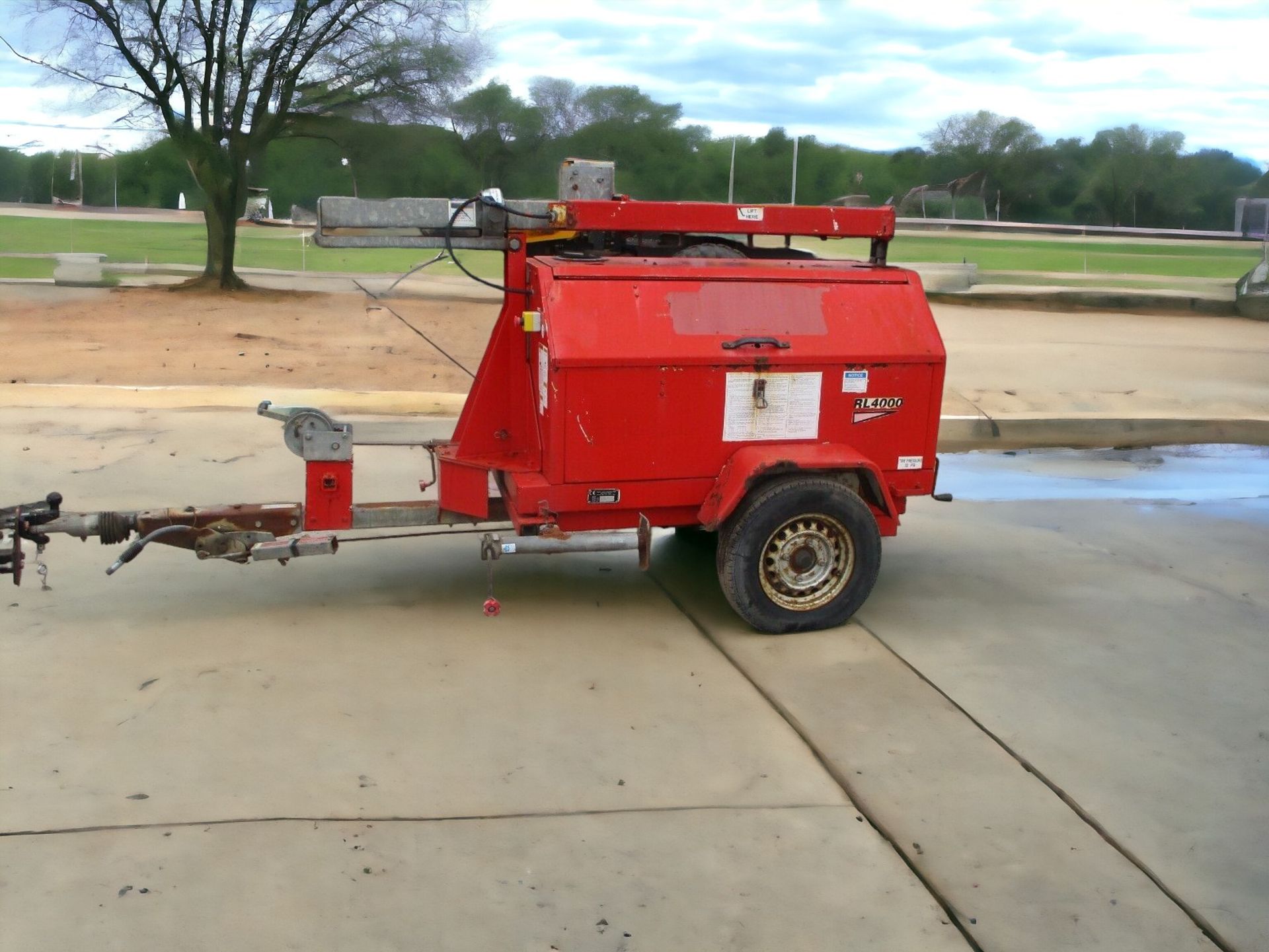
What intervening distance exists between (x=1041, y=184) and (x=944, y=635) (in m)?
17.2

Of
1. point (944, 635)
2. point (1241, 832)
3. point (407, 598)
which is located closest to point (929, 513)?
point (944, 635)

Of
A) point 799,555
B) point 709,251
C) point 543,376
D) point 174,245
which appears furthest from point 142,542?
point 174,245

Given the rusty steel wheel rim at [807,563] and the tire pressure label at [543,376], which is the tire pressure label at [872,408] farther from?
the tire pressure label at [543,376]

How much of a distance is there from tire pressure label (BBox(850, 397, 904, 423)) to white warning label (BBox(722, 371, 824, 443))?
203 mm

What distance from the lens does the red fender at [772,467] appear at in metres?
5.61

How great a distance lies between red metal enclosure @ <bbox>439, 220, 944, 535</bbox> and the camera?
18.2 ft

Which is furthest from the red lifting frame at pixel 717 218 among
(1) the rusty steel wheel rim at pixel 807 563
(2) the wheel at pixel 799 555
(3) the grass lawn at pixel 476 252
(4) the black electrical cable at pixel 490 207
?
(3) the grass lawn at pixel 476 252

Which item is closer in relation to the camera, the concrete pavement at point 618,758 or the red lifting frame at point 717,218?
the concrete pavement at point 618,758

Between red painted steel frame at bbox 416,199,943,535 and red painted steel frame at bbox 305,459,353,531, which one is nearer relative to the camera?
red painted steel frame at bbox 416,199,943,535

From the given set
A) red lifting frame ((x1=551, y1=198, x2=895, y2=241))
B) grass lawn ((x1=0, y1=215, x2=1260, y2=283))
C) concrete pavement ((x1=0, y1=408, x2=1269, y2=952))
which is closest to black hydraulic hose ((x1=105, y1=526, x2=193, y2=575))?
concrete pavement ((x1=0, y1=408, x2=1269, y2=952))

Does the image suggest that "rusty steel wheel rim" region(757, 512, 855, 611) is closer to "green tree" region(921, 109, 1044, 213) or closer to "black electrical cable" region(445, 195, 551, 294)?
"black electrical cable" region(445, 195, 551, 294)

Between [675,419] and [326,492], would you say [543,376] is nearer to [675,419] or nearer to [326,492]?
[675,419]

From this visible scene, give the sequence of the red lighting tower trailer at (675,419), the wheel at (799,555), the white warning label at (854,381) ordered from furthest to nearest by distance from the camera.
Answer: the white warning label at (854,381) < the wheel at (799,555) < the red lighting tower trailer at (675,419)

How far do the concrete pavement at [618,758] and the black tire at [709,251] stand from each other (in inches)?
68.5
